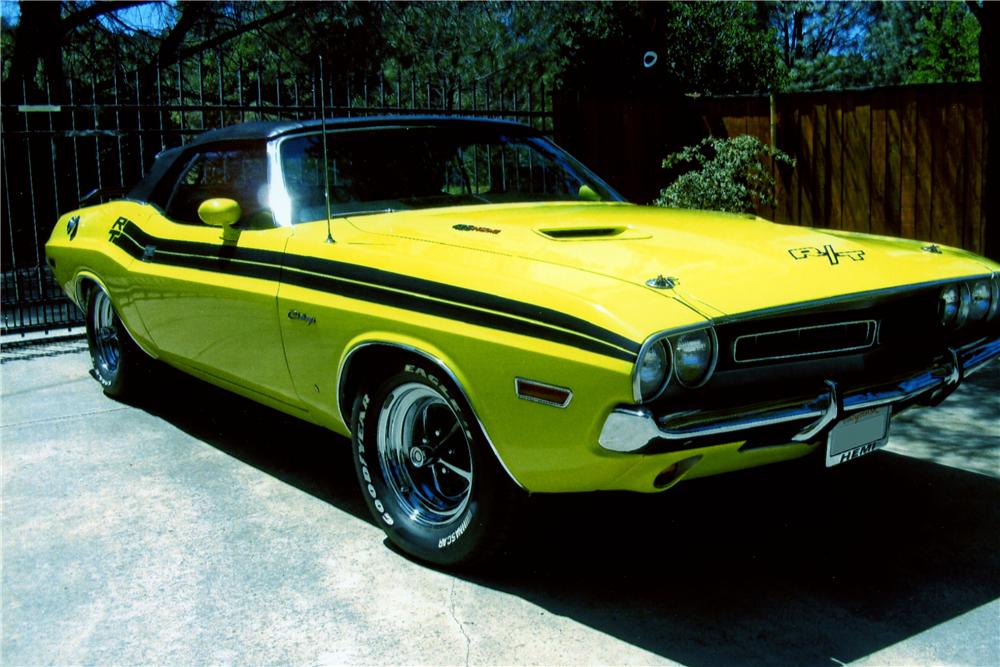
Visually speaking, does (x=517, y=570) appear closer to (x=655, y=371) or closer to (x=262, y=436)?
(x=655, y=371)

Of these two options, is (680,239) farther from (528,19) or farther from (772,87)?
(772,87)

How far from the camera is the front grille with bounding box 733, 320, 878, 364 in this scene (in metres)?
3.06

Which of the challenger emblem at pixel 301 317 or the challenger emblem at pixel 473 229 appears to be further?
the challenger emblem at pixel 301 317

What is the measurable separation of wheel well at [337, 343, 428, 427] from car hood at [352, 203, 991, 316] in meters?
0.43

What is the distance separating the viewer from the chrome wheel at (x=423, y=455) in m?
3.59

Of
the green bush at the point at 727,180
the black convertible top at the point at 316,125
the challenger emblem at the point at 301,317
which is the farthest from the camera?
the green bush at the point at 727,180

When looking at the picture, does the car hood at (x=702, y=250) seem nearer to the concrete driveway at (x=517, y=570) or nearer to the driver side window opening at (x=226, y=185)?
the driver side window opening at (x=226, y=185)

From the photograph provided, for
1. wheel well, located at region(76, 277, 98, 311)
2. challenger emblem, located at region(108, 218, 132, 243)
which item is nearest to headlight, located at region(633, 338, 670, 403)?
challenger emblem, located at region(108, 218, 132, 243)

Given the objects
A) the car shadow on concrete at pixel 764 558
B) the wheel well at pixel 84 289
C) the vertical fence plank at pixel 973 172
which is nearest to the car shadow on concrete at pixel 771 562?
the car shadow on concrete at pixel 764 558

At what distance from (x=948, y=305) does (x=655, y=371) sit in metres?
1.40

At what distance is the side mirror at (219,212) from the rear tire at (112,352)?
5.69ft

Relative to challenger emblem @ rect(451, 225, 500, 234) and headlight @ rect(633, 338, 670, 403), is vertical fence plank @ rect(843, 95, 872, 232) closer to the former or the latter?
challenger emblem @ rect(451, 225, 500, 234)

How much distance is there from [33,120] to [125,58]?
5.45 feet

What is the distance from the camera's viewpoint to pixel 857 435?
10.8 feet
